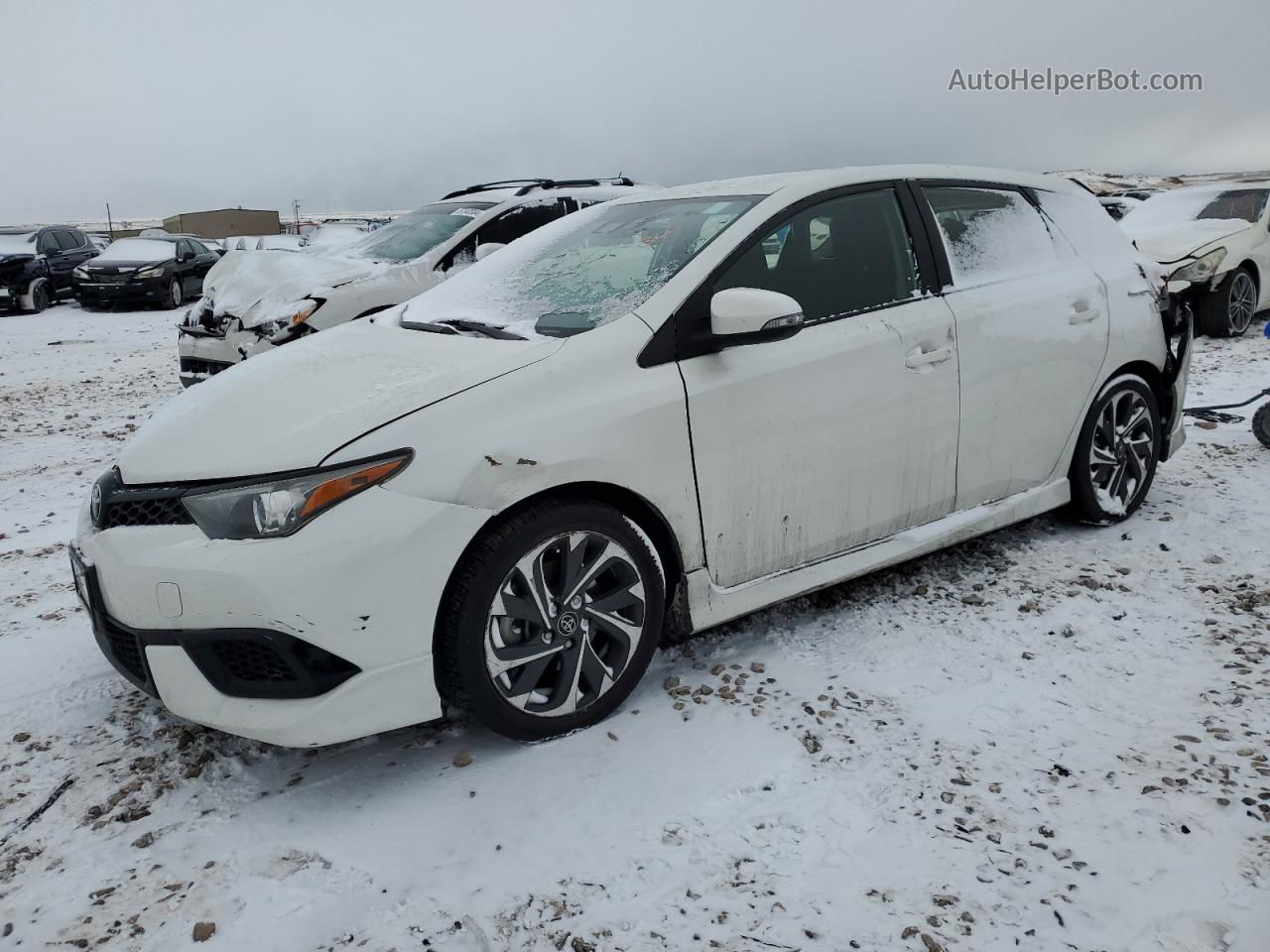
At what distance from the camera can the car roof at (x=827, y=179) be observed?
347 centimetres

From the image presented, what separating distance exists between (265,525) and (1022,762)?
85.0 inches

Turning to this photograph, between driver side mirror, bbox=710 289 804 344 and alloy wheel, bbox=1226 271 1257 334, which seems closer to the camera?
driver side mirror, bbox=710 289 804 344

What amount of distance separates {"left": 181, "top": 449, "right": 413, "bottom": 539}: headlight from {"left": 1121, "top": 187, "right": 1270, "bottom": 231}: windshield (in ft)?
34.1

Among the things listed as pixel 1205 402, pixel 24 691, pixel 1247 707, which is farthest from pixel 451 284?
pixel 1205 402

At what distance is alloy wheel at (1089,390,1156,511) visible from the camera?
4.29 m

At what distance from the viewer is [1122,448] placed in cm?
438

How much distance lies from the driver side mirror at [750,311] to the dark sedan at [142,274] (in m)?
16.9

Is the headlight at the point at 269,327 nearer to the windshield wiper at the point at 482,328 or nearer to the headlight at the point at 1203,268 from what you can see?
A: the windshield wiper at the point at 482,328

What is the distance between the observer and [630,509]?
116 inches

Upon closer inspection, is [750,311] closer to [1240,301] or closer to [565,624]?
[565,624]

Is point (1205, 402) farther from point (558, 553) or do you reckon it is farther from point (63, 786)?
point (63, 786)

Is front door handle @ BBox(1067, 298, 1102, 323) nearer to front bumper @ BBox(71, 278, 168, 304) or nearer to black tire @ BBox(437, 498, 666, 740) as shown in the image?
black tire @ BBox(437, 498, 666, 740)

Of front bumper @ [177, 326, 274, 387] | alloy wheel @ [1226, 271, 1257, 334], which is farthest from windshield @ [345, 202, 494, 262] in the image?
alloy wheel @ [1226, 271, 1257, 334]

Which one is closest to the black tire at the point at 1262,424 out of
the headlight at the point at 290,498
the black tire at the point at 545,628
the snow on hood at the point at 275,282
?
the black tire at the point at 545,628
